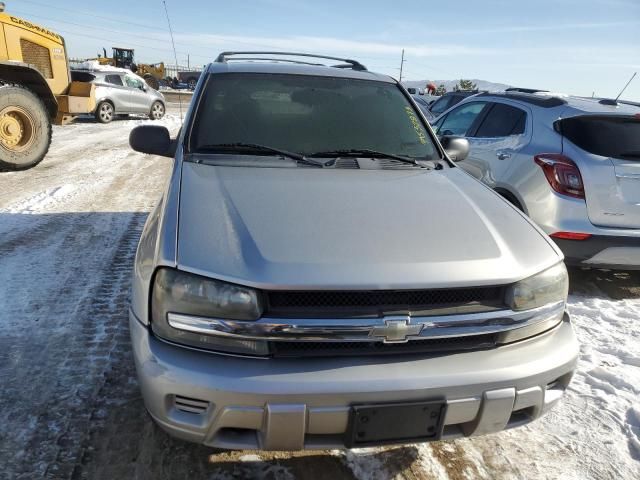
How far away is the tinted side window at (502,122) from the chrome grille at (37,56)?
24.3 ft

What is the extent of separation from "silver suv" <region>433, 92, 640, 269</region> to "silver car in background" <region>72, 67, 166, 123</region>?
13431 mm

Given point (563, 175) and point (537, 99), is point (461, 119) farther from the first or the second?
point (563, 175)

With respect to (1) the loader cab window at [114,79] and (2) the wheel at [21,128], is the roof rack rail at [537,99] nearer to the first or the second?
(2) the wheel at [21,128]

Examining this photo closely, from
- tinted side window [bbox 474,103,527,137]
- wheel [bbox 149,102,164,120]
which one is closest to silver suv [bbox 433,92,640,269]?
tinted side window [bbox 474,103,527,137]

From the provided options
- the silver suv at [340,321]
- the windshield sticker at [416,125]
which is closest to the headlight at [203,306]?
the silver suv at [340,321]

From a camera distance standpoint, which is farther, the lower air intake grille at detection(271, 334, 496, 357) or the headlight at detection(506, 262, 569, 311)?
the headlight at detection(506, 262, 569, 311)

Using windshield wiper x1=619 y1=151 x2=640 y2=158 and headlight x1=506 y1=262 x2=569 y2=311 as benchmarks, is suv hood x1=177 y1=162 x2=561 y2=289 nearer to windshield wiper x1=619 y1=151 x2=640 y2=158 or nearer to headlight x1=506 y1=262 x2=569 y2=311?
headlight x1=506 y1=262 x2=569 y2=311

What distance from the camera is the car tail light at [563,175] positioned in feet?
12.9

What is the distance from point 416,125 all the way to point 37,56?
786cm

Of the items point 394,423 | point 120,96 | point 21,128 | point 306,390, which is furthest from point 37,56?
point 394,423

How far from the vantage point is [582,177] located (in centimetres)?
392

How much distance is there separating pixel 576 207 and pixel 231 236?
3.11 meters

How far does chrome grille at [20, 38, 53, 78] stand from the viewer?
8.16 m

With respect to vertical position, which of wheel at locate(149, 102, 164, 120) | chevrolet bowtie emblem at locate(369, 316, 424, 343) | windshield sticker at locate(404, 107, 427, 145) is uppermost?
windshield sticker at locate(404, 107, 427, 145)
